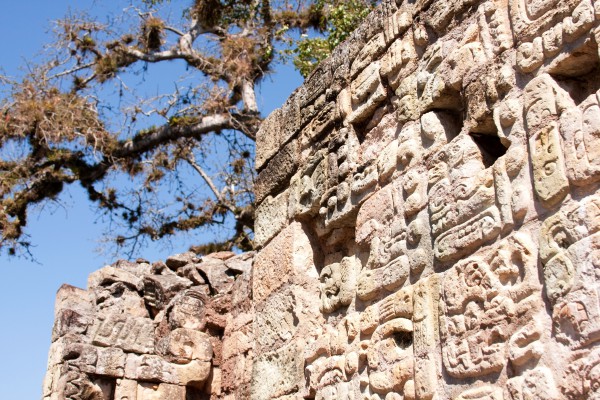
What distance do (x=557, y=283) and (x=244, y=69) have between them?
7943 millimetres

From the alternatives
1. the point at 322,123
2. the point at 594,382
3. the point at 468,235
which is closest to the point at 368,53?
the point at 322,123

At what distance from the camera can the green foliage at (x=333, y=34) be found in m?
8.67

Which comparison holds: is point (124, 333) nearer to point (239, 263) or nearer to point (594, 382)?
point (239, 263)

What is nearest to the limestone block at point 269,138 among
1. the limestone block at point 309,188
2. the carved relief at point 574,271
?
the limestone block at point 309,188

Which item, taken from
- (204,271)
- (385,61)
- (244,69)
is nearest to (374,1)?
(244,69)

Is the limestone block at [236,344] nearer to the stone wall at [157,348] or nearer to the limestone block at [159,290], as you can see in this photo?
the stone wall at [157,348]

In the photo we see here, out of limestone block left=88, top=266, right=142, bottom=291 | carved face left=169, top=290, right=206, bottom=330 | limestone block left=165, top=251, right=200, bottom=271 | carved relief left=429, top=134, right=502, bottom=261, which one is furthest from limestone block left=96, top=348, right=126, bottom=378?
carved relief left=429, top=134, right=502, bottom=261

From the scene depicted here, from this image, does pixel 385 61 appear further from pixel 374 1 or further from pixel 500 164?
pixel 374 1

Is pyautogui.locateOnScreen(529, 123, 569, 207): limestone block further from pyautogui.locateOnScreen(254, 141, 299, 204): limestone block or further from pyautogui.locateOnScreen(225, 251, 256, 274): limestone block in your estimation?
pyautogui.locateOnScreen(225, 251, 256, 274): limestone block

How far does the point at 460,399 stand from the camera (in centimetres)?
228

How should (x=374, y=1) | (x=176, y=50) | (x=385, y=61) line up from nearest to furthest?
(x=385, y=61), (x=374, y=1), (x=176, y=50)

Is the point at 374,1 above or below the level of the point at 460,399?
above

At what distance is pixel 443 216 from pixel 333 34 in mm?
6546

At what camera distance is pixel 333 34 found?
8828mm
